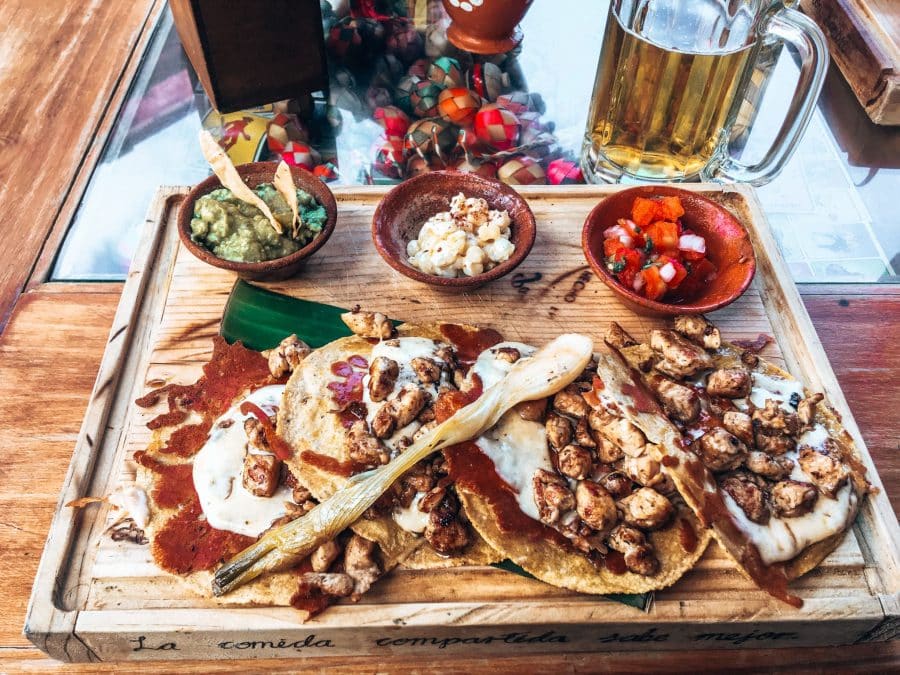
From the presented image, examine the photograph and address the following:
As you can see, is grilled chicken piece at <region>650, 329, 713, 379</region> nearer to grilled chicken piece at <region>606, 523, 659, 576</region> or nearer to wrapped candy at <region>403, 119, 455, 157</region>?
grilled chicken piece at <region>606, 523, 659, 576</region>

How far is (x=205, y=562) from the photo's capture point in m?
2.02

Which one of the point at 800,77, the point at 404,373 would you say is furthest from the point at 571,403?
the point at 800,77

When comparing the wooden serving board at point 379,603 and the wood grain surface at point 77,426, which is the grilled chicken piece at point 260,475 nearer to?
the wooden serving board at point 379,603

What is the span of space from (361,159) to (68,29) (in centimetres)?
219

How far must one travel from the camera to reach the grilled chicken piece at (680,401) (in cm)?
226

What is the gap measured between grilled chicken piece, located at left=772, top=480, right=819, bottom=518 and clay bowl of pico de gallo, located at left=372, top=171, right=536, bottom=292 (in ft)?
3.82

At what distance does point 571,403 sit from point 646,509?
0.40 meters

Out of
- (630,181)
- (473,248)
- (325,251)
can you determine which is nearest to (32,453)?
(325,251)

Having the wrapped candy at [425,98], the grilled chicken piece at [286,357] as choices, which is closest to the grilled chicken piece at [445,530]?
the grilled chicken piece at [286,357]

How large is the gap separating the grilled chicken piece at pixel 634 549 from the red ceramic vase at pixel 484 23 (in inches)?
97.9

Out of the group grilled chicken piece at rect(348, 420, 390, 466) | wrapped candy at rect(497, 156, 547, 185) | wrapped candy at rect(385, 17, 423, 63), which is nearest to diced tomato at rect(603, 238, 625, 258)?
wrapped candy at rect(497, 156, 547, 185)

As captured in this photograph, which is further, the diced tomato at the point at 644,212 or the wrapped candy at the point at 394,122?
the wrapped candy at the point at 394,122

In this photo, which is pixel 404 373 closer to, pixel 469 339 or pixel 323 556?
pixel 469 339

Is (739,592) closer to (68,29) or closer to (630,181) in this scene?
(630,181)
